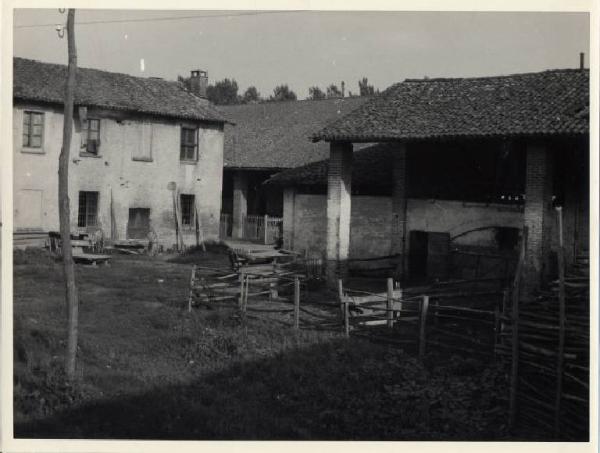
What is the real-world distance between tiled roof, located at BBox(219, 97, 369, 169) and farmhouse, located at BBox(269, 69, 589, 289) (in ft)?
30.1

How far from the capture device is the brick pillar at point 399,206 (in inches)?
859

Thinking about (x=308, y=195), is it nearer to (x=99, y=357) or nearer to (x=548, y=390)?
(x=99, y=357)

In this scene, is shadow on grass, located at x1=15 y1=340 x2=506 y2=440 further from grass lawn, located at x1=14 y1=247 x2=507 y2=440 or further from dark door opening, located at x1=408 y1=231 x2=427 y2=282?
dark door opening, located at x1=408 y1=231 x2=427 y2=282

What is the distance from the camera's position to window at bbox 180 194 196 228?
30.2 m

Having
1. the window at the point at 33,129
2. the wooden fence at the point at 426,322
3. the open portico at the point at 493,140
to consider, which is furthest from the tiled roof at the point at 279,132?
the wooden fence at the point at 426,322

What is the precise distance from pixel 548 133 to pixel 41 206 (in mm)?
16872

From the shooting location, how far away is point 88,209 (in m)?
27.2

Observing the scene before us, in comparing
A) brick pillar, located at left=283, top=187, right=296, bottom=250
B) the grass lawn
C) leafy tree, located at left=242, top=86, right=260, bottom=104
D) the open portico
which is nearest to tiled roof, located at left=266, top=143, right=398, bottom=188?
brick pillar, located at left=283, top=187, right=296, bottom=250

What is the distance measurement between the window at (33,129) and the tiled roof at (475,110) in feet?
35.9

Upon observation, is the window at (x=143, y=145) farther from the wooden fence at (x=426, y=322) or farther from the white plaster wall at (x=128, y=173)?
the wooden fence at (x=426, y=322)

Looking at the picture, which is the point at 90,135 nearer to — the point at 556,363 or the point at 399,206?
the point at 399,206

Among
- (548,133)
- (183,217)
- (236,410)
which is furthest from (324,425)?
(183,217)

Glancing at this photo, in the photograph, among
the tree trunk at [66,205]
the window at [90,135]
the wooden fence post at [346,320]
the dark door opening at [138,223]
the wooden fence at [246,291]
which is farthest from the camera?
the dark door opening at [138,223]

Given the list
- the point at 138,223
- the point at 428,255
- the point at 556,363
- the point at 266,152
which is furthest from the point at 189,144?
the point at 556,363
